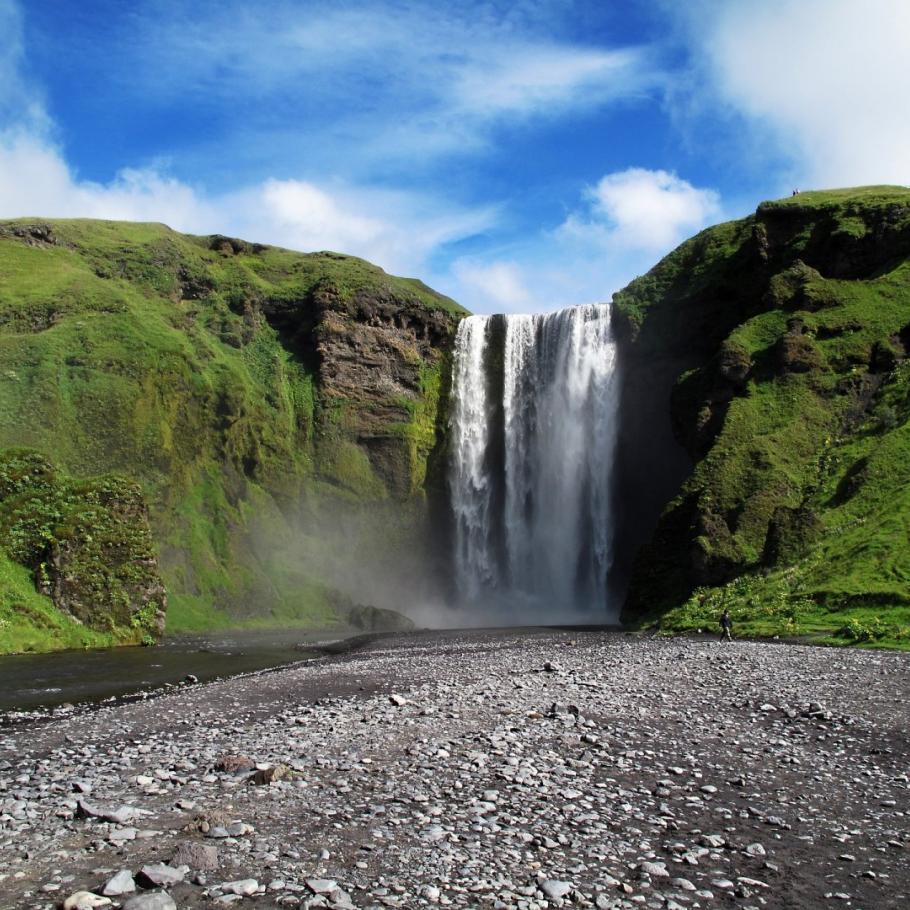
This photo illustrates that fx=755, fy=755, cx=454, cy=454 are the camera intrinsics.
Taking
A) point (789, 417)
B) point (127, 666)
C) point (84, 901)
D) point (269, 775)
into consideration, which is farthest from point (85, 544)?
point (789, 417)

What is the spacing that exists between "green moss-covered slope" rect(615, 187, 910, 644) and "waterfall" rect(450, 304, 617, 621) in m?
5.36

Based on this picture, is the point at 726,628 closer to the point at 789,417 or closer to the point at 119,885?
the point at 789,417

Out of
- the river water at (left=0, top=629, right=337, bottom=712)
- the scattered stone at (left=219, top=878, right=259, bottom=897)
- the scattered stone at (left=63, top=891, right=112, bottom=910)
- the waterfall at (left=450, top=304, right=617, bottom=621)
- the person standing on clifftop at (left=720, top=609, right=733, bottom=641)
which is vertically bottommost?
the river water at (left=0, top=629, right=337, bottom=712)

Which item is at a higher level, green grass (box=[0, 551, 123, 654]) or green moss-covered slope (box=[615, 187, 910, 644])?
green moss-covered slope (box=[615, 187, 910, 644])

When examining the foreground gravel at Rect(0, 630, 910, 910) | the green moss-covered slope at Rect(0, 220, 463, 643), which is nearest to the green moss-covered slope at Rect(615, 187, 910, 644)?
the foreground gravel at Rect(0, 630, 910, 910)

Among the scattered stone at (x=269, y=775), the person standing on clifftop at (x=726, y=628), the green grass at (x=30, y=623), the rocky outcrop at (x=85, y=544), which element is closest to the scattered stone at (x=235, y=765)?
the scattered stone at (x=269, y=775)

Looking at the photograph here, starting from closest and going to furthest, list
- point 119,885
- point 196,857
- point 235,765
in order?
point 119,885
point 196,857
point 235,765

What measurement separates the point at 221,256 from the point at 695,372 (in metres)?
63.0

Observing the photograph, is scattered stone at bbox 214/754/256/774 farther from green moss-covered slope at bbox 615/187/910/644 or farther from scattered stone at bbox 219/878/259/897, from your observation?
green moss-covered slope at bbox 615/187/910/644

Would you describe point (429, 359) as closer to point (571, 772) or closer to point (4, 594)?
point (4, 594)

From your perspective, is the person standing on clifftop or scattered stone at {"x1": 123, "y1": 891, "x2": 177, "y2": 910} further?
the person standing on clifftop

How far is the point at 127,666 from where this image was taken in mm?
30578

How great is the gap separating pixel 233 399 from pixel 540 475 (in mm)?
29509

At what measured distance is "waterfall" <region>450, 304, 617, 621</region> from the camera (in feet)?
221
